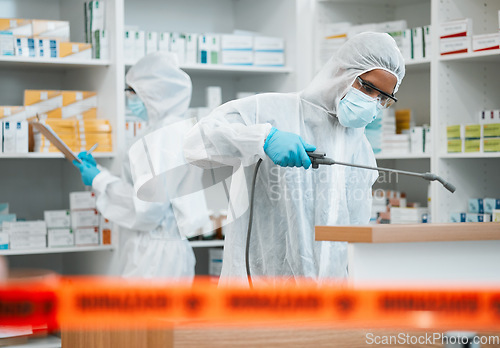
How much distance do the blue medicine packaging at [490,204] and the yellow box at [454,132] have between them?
0.33 m

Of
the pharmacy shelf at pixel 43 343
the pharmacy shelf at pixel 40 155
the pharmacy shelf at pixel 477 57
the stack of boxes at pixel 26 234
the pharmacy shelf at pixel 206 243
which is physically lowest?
the pharmacy shelf at pixel 43 343

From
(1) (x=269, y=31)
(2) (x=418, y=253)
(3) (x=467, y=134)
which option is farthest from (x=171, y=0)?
(2) (x=418, y=253)

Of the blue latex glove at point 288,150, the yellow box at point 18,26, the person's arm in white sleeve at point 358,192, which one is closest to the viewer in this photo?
the blue latex glove at point 288,150

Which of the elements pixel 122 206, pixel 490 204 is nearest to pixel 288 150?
pixel 122 206

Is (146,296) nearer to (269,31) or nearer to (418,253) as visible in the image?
(418,253)

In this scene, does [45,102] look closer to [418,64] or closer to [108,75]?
[108,75]

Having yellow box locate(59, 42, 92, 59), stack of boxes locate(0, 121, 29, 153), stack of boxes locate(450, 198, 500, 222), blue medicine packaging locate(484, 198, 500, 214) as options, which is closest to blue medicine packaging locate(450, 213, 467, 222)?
stack of boxes locate(450, 198, 500, 222)

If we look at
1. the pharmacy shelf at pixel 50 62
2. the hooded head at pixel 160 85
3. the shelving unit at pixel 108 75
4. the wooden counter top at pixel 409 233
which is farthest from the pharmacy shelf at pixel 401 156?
the wooden counter top at pixel 409 233

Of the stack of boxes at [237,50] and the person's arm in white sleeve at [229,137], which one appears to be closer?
the person's arm in white sleeve at [229,137]

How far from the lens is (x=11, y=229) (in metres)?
3.30

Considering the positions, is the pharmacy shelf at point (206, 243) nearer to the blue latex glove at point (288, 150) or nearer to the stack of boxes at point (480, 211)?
the stack of boxes at point (480, 211)

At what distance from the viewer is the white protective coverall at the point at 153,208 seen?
3129 mm

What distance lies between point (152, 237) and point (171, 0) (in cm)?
172

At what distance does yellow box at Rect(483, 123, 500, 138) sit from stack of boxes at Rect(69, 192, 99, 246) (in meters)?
1.94
